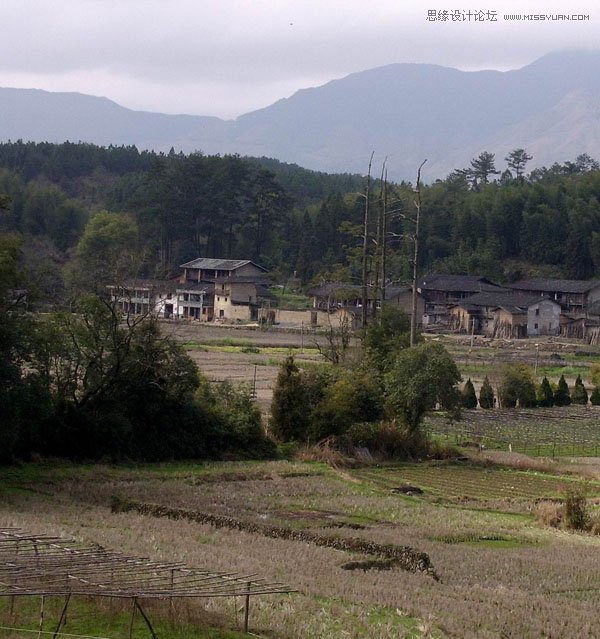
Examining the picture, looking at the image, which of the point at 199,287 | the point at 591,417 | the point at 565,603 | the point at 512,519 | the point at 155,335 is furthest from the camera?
the point at 199,287

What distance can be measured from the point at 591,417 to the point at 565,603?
3008cm

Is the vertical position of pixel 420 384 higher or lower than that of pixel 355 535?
higher

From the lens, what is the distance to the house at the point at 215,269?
82500 mm

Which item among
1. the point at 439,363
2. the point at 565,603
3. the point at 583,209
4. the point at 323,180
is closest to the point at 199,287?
the point at 583,209

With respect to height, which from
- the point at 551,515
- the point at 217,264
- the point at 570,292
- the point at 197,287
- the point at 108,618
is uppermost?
the point at 217,264

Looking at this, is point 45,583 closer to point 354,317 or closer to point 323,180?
point 354,317

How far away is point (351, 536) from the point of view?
61.1ft

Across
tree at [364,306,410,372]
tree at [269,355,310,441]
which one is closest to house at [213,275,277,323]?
tree at [364,306,410,372]

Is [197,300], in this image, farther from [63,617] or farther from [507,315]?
[63,617]

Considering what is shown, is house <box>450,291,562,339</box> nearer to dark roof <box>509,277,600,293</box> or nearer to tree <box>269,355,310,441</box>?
dark roof <box>509,277,600,293</box>

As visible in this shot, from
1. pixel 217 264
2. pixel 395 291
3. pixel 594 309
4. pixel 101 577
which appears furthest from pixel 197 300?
pixel 101 577

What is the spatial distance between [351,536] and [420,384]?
53.1ft

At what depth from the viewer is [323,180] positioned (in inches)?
5433

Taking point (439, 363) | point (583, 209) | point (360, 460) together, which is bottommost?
point (360, 460)
